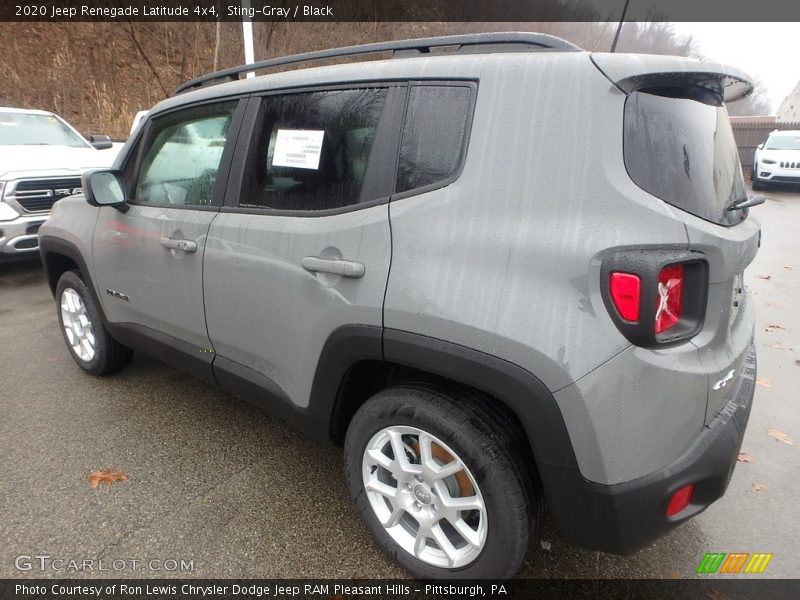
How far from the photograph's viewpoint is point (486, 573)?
1690mm

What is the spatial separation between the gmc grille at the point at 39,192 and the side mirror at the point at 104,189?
3709 mm

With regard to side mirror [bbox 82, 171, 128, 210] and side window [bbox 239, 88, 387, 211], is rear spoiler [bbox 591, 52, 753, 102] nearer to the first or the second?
side window [bbox 239, 88, 387, 211]

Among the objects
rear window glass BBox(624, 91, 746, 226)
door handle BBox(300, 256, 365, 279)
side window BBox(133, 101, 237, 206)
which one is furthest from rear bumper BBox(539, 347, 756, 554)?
side window BBox(133, 101, 237, 206)

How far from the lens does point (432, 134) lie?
1664 millimetres

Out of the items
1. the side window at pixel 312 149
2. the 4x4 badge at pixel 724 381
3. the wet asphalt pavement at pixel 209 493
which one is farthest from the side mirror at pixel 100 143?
the 4x4 badge at pixel 724 381

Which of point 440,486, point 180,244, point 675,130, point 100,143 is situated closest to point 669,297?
point 675,130

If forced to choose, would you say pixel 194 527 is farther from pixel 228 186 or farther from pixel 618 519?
pixel 618 519

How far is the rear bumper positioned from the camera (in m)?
1.41

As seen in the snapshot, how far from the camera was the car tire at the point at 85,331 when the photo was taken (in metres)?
3.25

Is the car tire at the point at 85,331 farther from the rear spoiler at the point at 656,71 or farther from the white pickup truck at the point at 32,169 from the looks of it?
the rear spoiler at the point at 656,71

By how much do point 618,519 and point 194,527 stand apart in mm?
1668

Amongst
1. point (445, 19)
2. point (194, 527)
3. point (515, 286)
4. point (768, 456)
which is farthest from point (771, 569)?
point (445, 19)

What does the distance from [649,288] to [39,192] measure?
6.50m

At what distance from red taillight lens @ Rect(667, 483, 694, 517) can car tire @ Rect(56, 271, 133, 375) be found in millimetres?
3222
